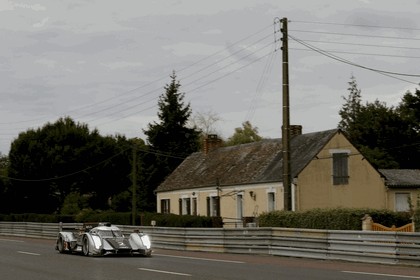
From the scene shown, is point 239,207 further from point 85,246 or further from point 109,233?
point 85,246

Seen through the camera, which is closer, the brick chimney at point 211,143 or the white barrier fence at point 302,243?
the white barrier fence at point 302,243

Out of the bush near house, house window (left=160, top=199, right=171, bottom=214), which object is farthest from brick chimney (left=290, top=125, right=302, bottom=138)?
the bush near house

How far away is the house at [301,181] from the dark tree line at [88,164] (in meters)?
19.1

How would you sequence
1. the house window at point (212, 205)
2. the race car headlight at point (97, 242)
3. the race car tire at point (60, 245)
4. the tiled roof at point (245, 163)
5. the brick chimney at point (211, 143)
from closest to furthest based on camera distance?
1. the race car headlight at point (97, 242)
2. the race car tire at point (60, 245)
3. the tiled roof at point (245, 163)
4. the house window at point (212, 205)
5. the brick chimney at point (211, 143)

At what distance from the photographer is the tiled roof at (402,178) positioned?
50772mm

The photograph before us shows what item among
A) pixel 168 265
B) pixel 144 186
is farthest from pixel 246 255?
pixel 144 186

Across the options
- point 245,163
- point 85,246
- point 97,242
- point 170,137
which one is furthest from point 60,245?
point 170,137

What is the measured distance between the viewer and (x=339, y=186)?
4869 centimetres

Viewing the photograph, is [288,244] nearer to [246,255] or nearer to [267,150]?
[246,255]

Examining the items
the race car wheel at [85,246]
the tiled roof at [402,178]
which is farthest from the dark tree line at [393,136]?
the race car wheel at [85,246]

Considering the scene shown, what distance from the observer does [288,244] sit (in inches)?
993

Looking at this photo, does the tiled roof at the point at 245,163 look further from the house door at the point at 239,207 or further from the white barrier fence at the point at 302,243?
the white barrier fence at the point at 302,243

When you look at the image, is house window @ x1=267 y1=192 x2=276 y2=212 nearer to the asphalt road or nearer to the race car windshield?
the race car windshield

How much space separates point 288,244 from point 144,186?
50.5 metres
